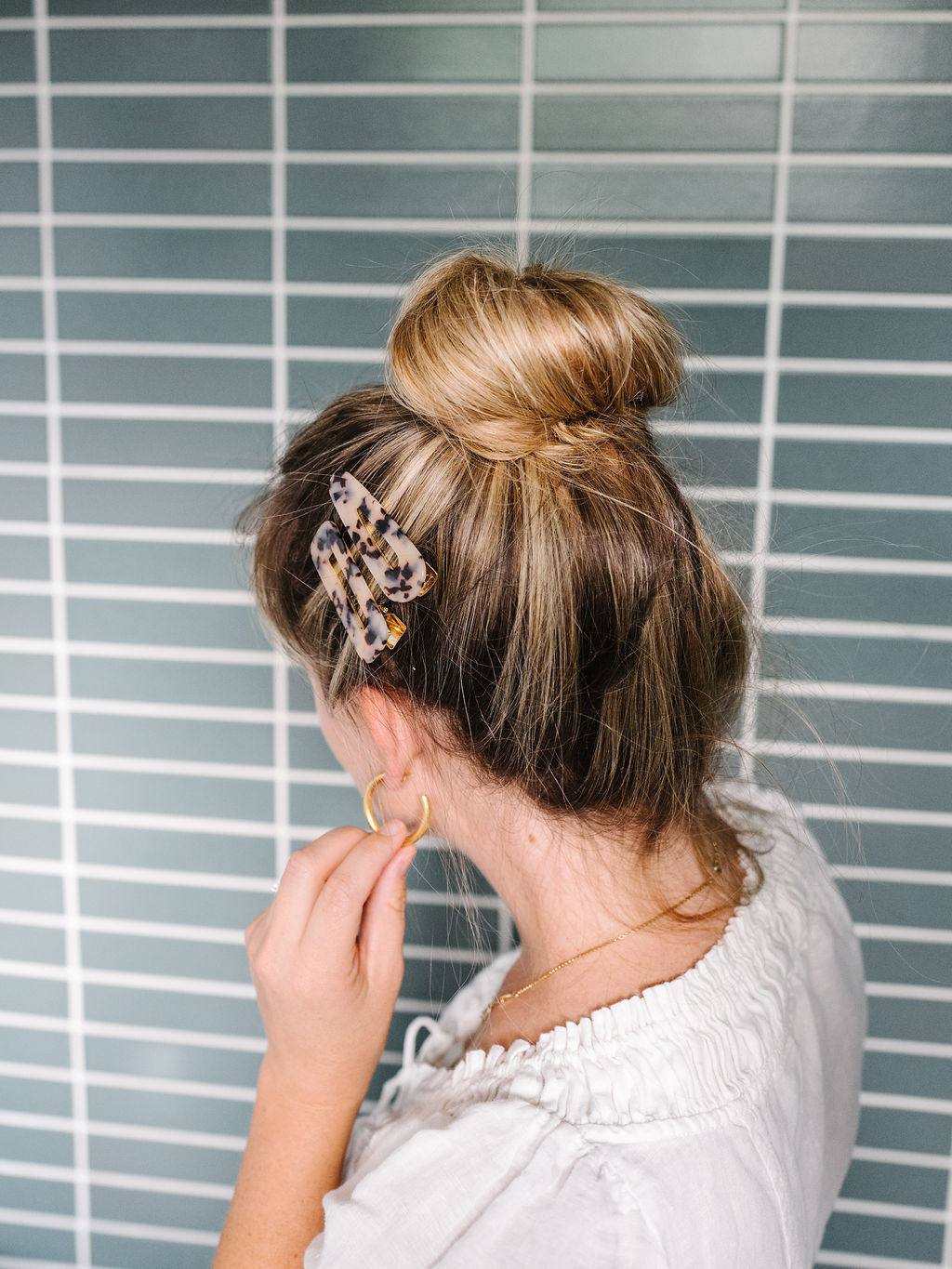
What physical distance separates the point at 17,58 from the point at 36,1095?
48.8 inches

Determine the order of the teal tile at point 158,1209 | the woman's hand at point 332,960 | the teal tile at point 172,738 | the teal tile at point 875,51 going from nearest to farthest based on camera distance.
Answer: the woman's hand at point 332,960 < the teal tile at point 875,51 < the teal tile at point 172,738 < the teal tile at point 158,1209

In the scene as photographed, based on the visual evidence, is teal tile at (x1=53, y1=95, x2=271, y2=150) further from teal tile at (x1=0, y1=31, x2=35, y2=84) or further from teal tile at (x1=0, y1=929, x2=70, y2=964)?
teal tile at (x1=0, y1=929, x2=70, y2=964)

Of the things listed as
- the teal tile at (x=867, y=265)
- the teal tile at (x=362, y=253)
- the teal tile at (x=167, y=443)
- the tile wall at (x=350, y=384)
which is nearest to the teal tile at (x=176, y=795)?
→ the tile wall at (x=350, y=384)

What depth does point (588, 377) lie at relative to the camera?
0.55 meters

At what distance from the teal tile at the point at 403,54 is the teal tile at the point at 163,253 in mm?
171

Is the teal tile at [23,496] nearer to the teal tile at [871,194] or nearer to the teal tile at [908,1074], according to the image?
the teal tile at [871,194]

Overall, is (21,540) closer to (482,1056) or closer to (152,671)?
(152,671)

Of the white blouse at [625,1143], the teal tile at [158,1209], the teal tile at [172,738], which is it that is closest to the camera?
the white blouse at [625,1143]

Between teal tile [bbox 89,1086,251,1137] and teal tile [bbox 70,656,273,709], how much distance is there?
0.52m

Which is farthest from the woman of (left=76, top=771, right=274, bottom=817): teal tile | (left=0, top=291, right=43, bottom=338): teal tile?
(left=0, top=291, right=43, bottom=338): teal tile

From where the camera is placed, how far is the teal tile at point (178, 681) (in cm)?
101

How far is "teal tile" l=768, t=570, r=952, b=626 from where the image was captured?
2.95 ft

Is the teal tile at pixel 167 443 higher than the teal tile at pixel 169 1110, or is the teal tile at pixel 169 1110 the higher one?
the teal tile at pixel 167 443

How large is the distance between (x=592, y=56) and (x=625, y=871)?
0.77 metres
